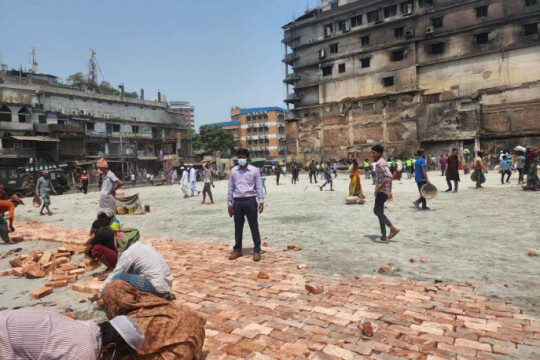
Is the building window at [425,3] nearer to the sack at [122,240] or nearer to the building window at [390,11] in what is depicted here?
the building window at [390,11]

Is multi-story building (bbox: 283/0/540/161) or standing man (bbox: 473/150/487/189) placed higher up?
multi-story building (bbox: 283/0/540/161)

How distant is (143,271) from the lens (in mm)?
3758

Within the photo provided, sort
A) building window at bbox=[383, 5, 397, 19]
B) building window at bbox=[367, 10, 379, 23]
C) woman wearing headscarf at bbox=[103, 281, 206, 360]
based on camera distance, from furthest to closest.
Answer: building window at bbox=[367, 10, 379, 23], building window at bbox=[383, 5, 397, 19], woman wearing headscarf at bbox=[103, 281, 206, 360]

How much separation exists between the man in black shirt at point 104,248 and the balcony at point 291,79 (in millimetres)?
46590

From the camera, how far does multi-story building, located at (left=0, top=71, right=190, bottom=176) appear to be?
3594 centimetres

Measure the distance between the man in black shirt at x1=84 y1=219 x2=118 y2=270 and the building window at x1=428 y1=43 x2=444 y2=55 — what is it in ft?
138

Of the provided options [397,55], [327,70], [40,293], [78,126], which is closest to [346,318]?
[40,293]

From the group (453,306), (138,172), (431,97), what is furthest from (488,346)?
(138,172)

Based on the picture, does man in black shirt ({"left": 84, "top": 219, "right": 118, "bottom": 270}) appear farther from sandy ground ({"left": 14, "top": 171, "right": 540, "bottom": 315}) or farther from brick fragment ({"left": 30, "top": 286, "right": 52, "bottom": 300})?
sandy ground ({"left": 14, "top": 171, "right": 540, "bottom": 315})

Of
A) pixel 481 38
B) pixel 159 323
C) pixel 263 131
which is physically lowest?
pixel 159 323

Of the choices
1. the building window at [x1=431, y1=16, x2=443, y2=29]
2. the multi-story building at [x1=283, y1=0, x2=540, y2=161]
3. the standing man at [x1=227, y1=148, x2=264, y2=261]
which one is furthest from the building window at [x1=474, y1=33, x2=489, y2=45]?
the standing man at [x1=227, y1=148, x2=264, y2=261]

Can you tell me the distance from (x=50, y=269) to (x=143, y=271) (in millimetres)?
3194

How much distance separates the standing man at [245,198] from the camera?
19.4 feet

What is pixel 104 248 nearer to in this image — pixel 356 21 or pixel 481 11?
pixel 481 11
